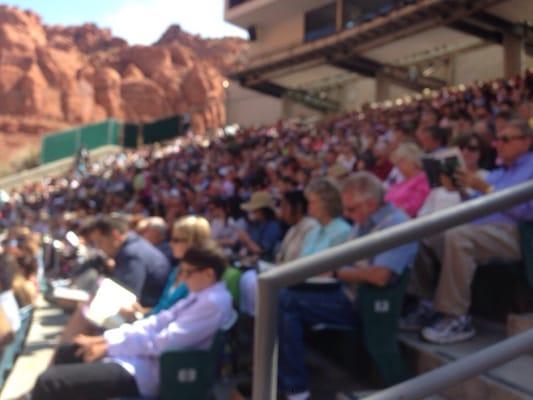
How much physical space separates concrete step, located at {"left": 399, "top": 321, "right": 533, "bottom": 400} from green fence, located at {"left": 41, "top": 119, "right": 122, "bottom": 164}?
108ft

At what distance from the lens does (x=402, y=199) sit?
4.34 meters

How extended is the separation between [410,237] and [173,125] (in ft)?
110

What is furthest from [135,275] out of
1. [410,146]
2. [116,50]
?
[116,50]

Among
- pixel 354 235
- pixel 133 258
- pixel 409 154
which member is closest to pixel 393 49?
pixel 409 154

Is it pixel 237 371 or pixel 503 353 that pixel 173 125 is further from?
pixel 503 353

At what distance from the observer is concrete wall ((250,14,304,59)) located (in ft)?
96.1

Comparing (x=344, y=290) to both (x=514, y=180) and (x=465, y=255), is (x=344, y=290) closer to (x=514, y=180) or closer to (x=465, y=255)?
(x=465, y=255)

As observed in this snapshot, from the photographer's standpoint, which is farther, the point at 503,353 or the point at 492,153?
the point at 492,153

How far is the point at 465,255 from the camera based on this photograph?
3076 mm

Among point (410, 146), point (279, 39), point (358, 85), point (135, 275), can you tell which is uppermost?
point (279, 39)

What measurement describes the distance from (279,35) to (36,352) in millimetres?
27020

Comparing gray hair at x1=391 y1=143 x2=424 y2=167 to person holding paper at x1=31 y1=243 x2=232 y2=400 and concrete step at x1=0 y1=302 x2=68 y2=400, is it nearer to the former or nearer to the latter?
person holding paper at x1=31 y1=243 x2=232 y2=400

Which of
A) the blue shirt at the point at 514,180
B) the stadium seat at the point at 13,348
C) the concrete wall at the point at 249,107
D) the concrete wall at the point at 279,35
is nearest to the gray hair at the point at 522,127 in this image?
the blue shirt at the point at 514,180

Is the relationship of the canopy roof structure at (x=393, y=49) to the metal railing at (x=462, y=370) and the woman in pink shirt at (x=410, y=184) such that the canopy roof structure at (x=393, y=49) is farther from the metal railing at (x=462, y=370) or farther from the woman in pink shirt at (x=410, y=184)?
the metal railing at (x=462, y=370)
